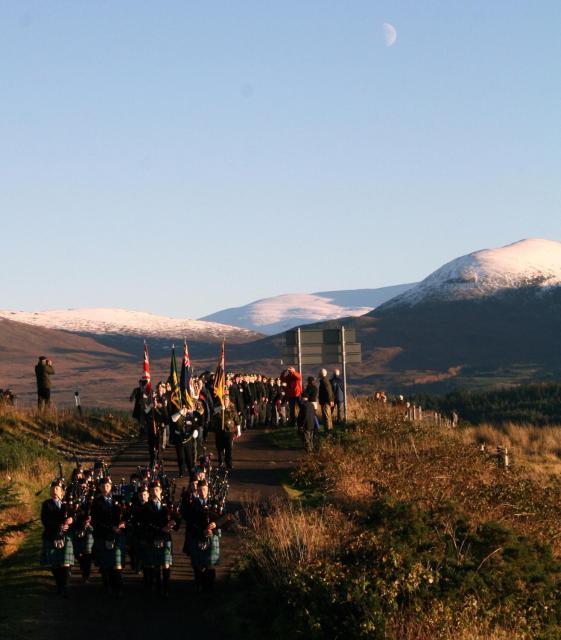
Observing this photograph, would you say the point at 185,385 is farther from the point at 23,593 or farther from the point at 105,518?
the point at 23,593

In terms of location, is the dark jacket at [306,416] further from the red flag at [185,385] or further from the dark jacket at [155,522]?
the dark jacket at [155,522]

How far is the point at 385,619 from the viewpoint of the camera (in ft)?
51.2

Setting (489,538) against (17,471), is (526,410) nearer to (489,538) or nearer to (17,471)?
(17,471)

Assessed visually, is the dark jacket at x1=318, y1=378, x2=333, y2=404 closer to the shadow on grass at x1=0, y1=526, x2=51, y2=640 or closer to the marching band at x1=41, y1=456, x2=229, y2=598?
the shadow on grass at x1=0, y1=526, x2=51, y2=640

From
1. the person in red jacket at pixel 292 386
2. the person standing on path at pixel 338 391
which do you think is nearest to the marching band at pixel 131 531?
the person in red jacket at pixel 292 386

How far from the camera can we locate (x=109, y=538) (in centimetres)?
1881

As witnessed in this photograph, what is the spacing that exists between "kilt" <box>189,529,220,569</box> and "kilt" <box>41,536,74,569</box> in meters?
1.62

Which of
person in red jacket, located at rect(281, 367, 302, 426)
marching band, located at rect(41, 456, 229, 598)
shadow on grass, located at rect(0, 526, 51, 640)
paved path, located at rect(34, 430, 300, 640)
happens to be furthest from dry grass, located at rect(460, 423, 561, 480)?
marching band, located at rect(41, 456, 229, 598)

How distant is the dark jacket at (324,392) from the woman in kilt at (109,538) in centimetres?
1780

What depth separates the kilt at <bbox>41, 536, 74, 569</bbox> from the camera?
18.6m

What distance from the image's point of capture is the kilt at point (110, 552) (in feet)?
61.2

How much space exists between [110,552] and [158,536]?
28.3 inches

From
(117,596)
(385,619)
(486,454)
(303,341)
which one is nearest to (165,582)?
(117,596)

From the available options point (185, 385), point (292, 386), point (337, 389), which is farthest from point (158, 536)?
point (337, 389)
